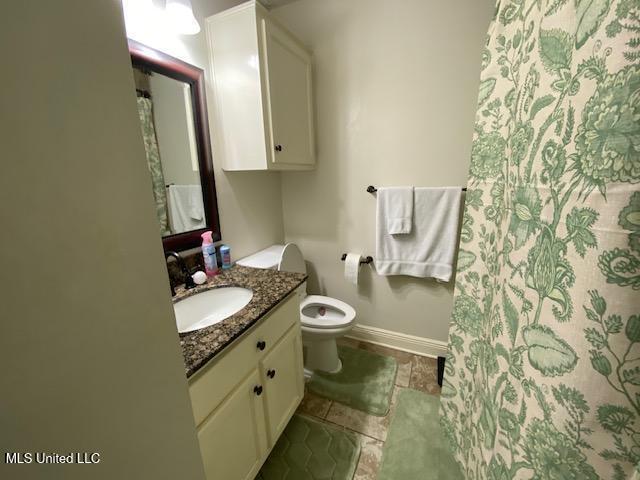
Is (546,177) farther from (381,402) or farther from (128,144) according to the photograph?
(381,402)

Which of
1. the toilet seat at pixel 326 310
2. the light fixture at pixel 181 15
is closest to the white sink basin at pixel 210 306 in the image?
the toilet seat at pixel 326 310

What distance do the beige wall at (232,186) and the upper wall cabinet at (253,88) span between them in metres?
0.09

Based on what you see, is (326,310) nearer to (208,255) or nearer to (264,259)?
(264,259)

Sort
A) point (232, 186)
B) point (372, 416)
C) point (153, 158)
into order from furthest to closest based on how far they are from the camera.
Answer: point (232, 186) → point (372, 416) → point (153, 158)

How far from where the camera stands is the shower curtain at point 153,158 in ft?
3.77

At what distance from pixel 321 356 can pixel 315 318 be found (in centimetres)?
25

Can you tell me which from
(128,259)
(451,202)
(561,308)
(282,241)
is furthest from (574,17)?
(282,241)

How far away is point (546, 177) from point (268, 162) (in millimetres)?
1194

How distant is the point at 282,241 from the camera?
2.19m

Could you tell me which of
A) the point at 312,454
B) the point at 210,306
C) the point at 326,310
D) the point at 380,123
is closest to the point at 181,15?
the point at 380,123

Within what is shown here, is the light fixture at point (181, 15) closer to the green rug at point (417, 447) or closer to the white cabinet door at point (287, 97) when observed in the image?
the white cabinet door at point (287, 97)

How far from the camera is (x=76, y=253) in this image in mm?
368

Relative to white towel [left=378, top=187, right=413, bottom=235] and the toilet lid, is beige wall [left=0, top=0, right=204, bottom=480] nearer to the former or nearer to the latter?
the toilet lid

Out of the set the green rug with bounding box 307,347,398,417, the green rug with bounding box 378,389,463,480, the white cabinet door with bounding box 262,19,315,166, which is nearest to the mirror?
the white cabinet door with bounding box 262,19,315,166
